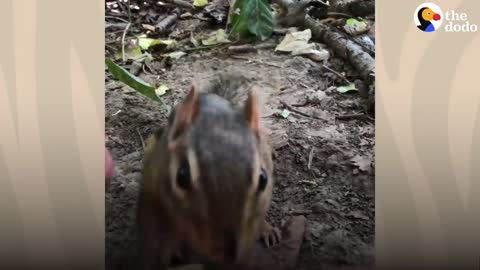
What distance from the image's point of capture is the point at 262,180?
100 centimetres

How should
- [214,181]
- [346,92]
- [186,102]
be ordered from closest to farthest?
[214,181] → [186,102] → [346,92]

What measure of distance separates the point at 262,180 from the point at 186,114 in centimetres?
13

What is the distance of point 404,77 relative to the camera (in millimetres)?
1116

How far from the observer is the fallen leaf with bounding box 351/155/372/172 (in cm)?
114

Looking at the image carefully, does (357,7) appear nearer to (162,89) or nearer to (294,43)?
(294,43)

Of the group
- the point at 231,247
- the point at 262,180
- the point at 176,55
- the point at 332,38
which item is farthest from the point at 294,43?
the point at 231,247

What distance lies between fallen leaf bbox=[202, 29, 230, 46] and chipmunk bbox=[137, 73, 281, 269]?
0.26 feet

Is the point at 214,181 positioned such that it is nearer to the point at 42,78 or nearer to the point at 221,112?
the point at 221,112

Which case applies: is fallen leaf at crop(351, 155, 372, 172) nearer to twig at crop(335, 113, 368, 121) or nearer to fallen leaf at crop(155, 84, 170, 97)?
twig at crop(335, 113, 368, 121)

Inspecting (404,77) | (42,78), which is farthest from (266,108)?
(42,78)

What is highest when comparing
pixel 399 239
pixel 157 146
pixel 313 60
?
pixel 313 60

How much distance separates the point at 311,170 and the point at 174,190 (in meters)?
A: 0.25

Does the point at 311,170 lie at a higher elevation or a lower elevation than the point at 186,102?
lower

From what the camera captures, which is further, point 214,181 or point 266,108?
point 266,108
